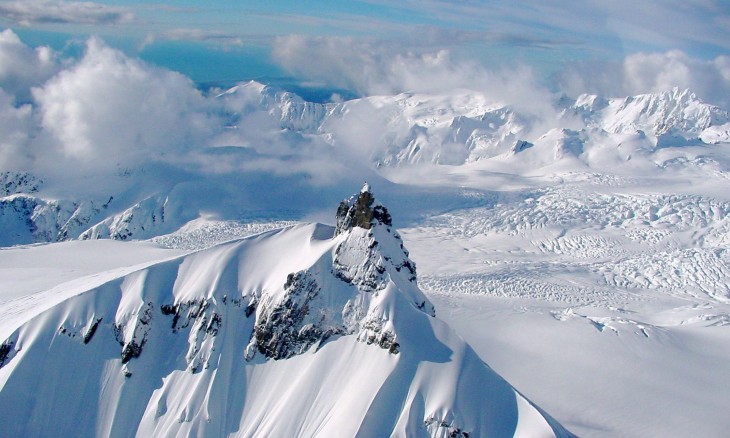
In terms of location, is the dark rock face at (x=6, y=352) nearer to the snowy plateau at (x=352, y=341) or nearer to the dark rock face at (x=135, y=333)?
the snowy plateau at (x=352, y=341)

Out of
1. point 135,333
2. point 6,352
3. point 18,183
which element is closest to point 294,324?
point 135,333

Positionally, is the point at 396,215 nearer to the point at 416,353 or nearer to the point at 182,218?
the point at 182,218

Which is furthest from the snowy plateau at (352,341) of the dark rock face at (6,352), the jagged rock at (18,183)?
the jagged rock at (18,183)

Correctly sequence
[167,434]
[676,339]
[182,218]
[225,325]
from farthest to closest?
[182,218]
[676,339]
[225,325]
[167,434]

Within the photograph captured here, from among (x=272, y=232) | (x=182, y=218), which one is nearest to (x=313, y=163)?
(x=182, y=218)

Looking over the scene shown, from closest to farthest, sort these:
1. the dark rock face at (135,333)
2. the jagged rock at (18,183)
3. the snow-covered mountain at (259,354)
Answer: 1. the snow-covered mountain at (259,354)
2. the dark rock face at (135,333)
3. the jagged rock at (18,183)

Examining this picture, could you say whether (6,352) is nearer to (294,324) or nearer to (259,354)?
(259,354)
